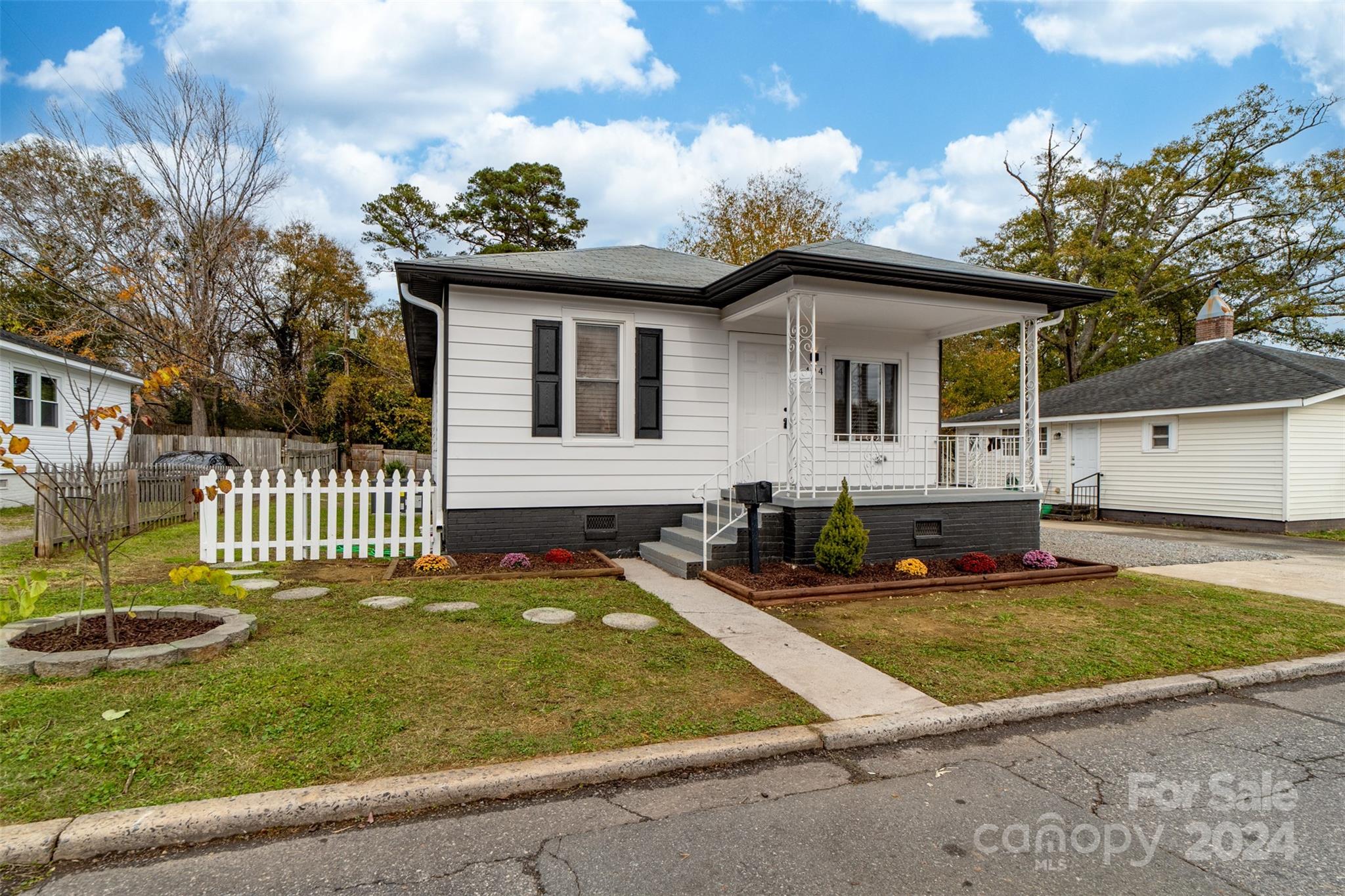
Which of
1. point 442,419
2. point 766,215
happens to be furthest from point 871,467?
point 766,215

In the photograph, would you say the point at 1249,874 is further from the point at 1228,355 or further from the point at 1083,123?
the point at 1083,123

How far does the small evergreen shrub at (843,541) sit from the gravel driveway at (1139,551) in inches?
159

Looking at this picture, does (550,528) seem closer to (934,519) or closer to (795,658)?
(795,658)

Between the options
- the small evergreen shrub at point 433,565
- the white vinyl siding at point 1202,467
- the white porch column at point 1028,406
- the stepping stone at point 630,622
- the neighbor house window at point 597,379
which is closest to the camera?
the stepping stone at point 630,622

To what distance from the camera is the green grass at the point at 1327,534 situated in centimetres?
1259

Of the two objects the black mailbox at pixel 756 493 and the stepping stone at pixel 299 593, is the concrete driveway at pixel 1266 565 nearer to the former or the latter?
the black mailbox at pixel 756 493

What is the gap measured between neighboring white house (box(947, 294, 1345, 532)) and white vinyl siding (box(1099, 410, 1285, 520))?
0.02 metres

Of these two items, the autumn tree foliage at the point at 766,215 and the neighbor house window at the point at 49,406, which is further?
the autumn tree foliage at the point at 766,215

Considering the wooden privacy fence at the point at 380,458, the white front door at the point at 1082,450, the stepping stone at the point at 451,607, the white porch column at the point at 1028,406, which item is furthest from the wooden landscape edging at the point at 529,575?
the wooden privacy fence at the point at 380,458

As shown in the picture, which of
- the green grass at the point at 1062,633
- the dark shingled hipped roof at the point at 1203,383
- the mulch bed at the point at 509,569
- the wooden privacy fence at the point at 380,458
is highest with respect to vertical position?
the dark shingled hipped roof at the point at 1203,383

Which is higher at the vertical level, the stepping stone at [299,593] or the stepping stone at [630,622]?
the stepping stone at [299,593]

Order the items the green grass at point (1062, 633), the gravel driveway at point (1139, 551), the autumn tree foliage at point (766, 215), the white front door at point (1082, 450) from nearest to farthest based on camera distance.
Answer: the green grass at point (1062, 633) < the gravel driveway at point (1139, 551) < the white front door at point (1082, 450) < the autumn tree foliage at point (766, 215)

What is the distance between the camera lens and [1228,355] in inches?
641

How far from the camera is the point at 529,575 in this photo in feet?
22.5
